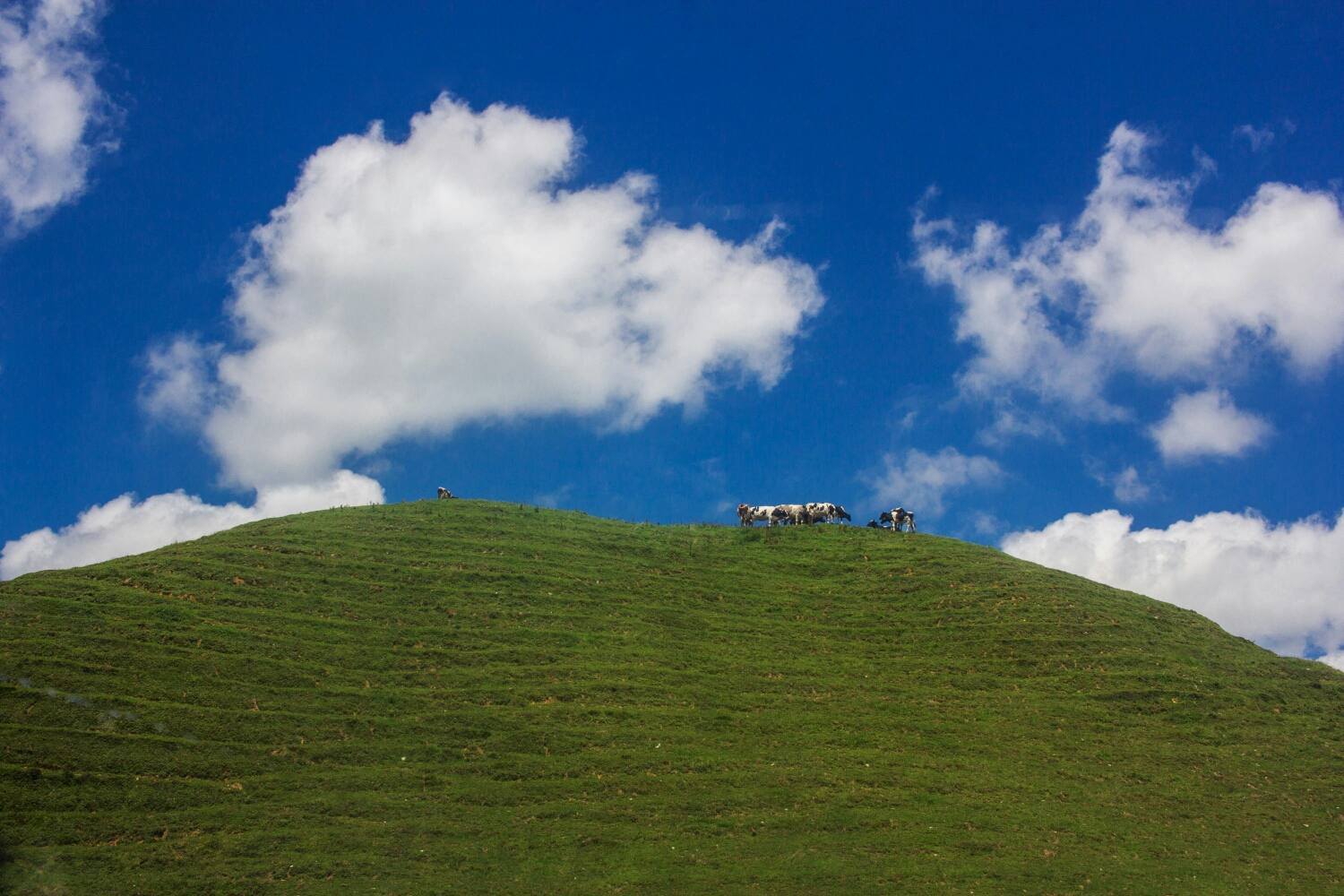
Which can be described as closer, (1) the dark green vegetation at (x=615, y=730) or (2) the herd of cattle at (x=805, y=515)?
(1) the dark green vegetation at (x=615, y=730)

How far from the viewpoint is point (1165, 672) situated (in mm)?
35219

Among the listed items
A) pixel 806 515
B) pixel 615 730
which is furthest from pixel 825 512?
pixel 615 730

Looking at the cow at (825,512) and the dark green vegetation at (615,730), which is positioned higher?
the cow at (825,512)

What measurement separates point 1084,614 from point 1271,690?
7.66 meters

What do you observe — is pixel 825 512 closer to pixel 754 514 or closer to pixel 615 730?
pixel 754 514

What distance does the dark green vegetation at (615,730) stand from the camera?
22.3m

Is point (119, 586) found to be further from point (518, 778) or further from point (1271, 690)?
point (1271, 690)

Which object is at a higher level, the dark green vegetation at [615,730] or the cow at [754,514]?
the cow at [754,514]

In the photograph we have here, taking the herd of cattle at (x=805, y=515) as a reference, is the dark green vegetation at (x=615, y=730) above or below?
below

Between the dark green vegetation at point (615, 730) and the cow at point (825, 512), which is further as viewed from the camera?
the cow at point (825, 512)

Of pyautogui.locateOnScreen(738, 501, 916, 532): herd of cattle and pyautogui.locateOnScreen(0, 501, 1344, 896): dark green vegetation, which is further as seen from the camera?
pyautogui.locateOnScreen(738, 501, 916, 532): herd of cattle

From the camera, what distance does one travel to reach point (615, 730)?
28.4 m

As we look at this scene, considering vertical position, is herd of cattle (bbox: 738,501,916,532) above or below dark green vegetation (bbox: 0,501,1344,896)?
above

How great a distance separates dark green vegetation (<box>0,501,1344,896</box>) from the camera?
73.3 ft
